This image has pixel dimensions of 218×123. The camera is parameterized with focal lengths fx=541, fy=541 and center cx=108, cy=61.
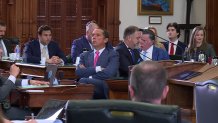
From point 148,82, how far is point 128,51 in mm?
4662

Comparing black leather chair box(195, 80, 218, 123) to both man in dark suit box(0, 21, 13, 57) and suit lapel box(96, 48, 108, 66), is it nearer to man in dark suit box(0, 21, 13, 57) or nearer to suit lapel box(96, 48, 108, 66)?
suit lapel box(96, 48, 108, 66)

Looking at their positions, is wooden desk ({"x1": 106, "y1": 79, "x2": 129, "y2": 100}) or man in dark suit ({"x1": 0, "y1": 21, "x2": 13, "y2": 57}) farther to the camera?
man in dark suit ({"x1": 0, "y1": 21, "x2": 13, "y2": 57})

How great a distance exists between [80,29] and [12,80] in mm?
6618

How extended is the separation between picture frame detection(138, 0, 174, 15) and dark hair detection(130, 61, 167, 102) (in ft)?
31.0

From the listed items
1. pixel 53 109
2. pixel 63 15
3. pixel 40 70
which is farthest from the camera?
pixel 63 15

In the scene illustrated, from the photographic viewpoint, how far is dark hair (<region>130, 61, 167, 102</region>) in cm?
222

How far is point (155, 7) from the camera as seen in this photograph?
1183 cm

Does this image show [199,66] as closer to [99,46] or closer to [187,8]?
[99,46]

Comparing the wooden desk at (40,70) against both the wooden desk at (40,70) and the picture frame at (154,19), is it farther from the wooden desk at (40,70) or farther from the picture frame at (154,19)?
the picture frame at (154,19)

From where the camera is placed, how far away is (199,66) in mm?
5434

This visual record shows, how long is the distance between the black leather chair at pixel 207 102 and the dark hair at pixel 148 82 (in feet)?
2.43

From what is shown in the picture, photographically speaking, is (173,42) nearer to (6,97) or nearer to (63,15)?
(63,15)

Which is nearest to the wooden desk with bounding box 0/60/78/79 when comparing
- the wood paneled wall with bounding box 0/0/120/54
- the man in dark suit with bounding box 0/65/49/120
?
the man in dark suit with bounding box 0/65/49/120

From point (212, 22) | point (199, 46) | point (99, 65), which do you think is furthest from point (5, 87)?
point (212, 22)
